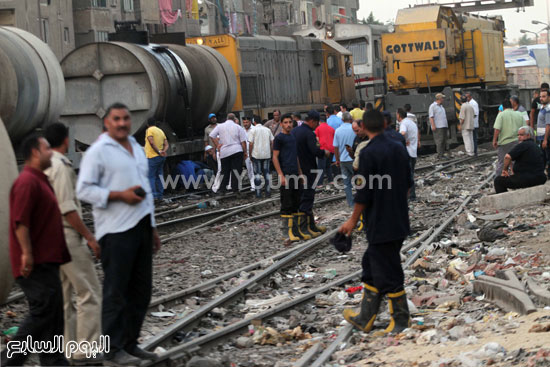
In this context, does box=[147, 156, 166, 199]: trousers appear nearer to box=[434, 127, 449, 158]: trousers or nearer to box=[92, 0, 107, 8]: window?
box=[434, 127, 449, 158]: trousers

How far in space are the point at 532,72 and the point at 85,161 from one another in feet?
280

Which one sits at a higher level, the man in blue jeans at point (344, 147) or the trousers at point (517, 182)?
the man in blue jeans at point (344, 147)

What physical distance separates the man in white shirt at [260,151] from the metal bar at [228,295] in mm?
6178

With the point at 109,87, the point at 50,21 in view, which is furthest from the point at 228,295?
the point at 50,21

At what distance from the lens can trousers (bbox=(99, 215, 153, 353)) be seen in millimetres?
6691

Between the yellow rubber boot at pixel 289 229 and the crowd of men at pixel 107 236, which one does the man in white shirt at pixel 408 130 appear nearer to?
the yellow rubber boot at pixel 289 229

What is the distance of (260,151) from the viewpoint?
20.7m

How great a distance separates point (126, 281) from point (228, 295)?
131 inches

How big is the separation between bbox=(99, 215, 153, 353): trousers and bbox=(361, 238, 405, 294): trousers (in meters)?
2.10

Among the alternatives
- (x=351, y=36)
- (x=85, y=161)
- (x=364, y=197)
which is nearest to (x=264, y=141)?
(x=364, y=197)

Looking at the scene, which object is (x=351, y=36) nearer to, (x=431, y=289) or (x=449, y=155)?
(x=449, y=155)

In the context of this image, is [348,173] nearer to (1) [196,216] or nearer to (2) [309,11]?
(1) [196,216]

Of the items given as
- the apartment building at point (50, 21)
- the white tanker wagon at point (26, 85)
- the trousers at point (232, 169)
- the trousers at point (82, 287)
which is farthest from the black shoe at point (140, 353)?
the apartment building at point (50, 21)

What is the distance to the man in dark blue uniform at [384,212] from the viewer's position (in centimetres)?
804
